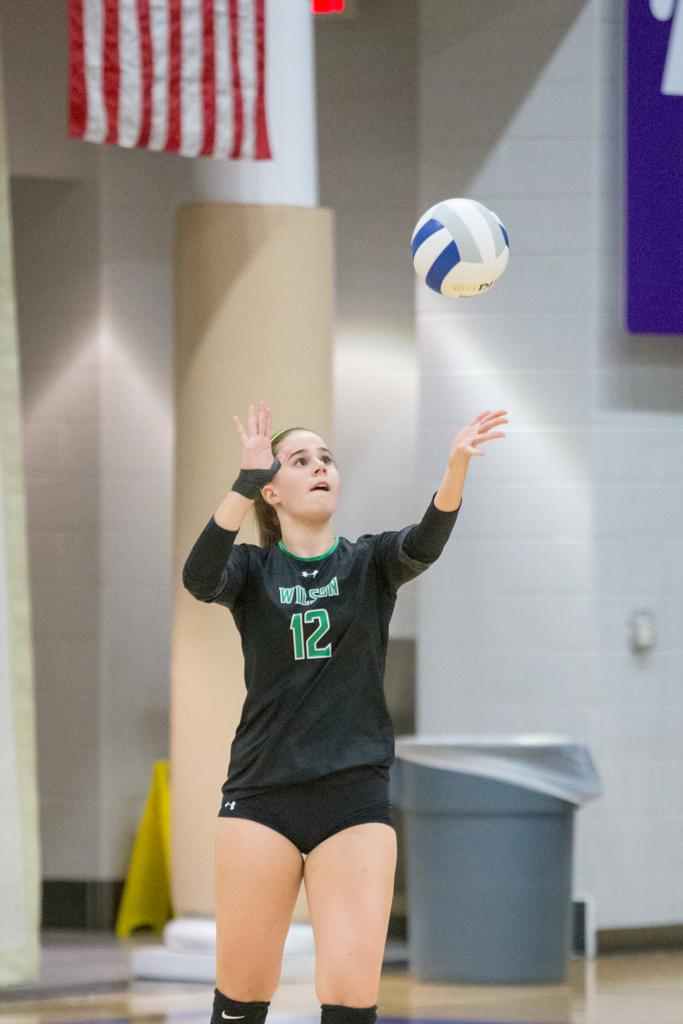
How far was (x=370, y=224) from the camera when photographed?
8.38m

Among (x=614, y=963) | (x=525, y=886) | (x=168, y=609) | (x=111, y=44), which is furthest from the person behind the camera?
(x=168, y=609)

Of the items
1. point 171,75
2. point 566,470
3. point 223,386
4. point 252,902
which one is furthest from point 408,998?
point 171,75

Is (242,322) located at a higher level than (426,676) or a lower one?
higher

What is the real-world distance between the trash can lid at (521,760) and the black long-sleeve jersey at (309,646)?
289cm

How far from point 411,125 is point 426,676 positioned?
9.63 ft

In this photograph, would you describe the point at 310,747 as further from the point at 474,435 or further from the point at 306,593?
the point at 474,435

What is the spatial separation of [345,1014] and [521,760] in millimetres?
3220

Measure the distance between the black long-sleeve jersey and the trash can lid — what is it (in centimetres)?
289

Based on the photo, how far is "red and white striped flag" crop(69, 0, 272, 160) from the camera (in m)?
6.12

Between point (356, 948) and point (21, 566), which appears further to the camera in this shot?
point (21, 566)

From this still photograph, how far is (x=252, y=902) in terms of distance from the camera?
12.2 ft

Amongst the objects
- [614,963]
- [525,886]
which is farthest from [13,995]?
[614,963]

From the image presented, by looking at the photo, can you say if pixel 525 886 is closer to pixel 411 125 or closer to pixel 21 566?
pixel 21 566

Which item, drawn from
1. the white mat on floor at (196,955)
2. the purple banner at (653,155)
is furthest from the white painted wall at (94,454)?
the purple banner at (653,155)
